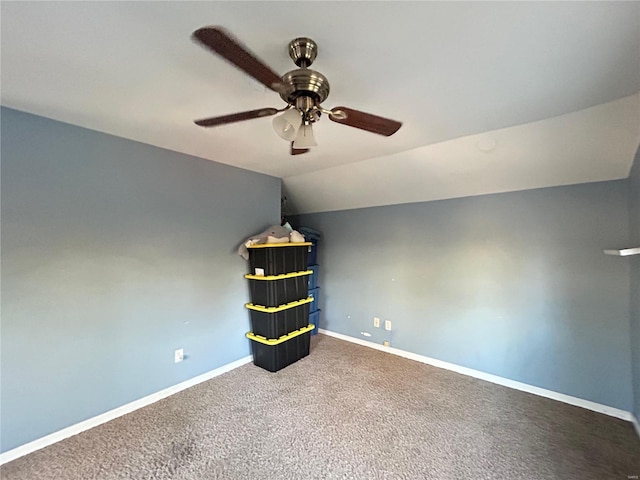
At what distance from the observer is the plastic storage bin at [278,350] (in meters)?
2.98

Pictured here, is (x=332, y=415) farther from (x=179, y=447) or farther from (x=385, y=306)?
(x=385, y=306)

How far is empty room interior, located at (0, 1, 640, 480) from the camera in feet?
4.07

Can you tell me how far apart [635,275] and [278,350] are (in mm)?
3083

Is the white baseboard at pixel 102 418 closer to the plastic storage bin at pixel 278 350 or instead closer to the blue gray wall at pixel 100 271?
the blue gray wall at pixel 100 271

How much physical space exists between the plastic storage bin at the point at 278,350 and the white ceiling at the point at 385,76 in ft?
6.44

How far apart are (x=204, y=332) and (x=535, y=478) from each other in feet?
9.11

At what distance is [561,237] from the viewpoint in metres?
2.50

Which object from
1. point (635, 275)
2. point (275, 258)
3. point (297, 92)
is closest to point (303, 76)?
point (297, 92)

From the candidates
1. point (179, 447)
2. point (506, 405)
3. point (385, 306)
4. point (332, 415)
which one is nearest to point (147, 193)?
point (179, 447)

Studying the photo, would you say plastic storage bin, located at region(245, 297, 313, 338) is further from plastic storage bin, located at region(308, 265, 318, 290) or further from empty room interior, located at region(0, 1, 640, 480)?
plastic storage bin, located at region(308, 265, 318, 290)

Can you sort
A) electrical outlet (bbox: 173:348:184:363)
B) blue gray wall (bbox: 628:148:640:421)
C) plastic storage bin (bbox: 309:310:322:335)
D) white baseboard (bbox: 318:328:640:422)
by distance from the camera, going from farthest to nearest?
plastic storage bin (bbox: 309:310:322:335) < electrical outlet (bbox: 173:348:184:363) < white baseboard (bbox: 318:328:640:422) < blue gray wall (bbox: 628:148:640:421)

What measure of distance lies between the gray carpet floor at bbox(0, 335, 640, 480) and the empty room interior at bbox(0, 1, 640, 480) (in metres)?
0.02

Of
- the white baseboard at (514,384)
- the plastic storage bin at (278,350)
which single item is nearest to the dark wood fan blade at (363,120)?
the plastic storage bin at (278,350)

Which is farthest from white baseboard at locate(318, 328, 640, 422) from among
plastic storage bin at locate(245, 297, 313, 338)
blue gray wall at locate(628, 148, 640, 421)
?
plastic storage bin at locate(245, 297, 313, 338)
